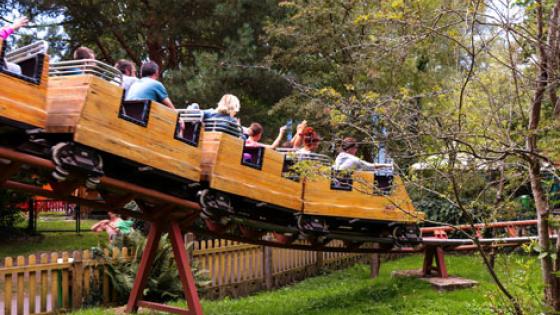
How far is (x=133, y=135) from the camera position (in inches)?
220

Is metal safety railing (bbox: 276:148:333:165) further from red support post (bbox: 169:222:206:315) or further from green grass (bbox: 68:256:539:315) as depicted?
green grass (bbox: 68:256:539:315)

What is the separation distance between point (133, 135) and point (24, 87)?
117cm

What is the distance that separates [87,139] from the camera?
16.8 ft

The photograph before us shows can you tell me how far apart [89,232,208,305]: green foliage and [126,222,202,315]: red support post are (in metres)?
1.57

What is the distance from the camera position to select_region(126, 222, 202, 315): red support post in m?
6.62

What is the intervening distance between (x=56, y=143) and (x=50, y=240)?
12.5 meters

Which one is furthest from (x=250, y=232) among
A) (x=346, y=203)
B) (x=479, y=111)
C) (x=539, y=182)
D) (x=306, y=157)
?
(x=539, y=182)

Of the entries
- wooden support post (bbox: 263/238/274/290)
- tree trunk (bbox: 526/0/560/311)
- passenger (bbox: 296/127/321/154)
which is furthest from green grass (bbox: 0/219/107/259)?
tree trunk (bbox: 526/0/560/311)

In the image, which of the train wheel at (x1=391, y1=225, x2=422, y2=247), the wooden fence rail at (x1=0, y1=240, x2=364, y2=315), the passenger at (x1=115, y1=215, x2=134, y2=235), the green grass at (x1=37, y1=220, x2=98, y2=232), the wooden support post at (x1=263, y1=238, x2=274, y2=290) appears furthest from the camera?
the green grass at (x1=37, y1=220, x2=98, y2=232)

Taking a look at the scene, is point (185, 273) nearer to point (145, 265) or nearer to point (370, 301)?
point (145, 265)

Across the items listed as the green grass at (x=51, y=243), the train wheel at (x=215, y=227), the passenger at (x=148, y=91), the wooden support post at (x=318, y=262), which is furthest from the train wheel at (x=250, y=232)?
the green grass at (x=51, y=243)

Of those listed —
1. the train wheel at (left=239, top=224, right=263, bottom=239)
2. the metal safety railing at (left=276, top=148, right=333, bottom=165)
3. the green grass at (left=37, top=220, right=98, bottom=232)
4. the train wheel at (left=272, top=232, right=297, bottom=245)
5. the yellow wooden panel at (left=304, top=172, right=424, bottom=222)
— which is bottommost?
the train wheel at (left=272, top=232, right=297, bottom=245)

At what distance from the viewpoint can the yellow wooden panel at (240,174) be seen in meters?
6.57

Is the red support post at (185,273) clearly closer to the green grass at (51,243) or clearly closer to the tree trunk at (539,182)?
the tree trunk at (539,182)
